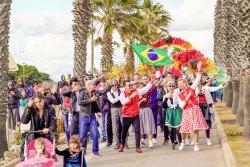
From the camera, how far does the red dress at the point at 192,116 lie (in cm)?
1465

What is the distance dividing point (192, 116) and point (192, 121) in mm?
133

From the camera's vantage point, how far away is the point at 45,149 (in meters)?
8.77

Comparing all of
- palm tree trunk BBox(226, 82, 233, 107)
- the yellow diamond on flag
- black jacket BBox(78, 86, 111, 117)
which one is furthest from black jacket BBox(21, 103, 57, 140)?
palm tree trunk BBox(226, 82, 233, 107)

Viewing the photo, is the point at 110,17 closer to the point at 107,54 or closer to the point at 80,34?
the point at 107,54

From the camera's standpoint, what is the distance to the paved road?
12.7 meters

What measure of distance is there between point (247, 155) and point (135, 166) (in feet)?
8.22

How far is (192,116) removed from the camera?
1471 cm

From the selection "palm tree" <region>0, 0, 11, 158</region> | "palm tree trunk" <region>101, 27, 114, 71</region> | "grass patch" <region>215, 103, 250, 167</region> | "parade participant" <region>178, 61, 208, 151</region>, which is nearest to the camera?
"grass patch" <region>215, 103, 250, 167</region>

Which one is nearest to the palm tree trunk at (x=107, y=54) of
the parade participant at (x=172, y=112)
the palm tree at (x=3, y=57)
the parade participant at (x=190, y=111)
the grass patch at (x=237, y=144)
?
the grass patch at (x=237, y=144)

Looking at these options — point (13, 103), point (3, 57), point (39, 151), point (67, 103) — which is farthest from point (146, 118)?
point (13, 103)

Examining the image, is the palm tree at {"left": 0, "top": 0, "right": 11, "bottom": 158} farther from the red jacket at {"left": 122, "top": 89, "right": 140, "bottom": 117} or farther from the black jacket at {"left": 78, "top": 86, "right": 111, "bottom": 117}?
the red jacket at {"left": 122, "top": 89, "right": 140, "bottom": 117}

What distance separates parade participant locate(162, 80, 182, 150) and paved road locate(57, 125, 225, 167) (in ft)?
1.58

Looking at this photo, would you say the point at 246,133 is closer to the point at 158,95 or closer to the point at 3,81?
the point at 158,95

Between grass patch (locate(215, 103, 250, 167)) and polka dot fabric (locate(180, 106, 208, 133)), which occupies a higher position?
polka dot fabric (locate(180, 106, 208, 133))
